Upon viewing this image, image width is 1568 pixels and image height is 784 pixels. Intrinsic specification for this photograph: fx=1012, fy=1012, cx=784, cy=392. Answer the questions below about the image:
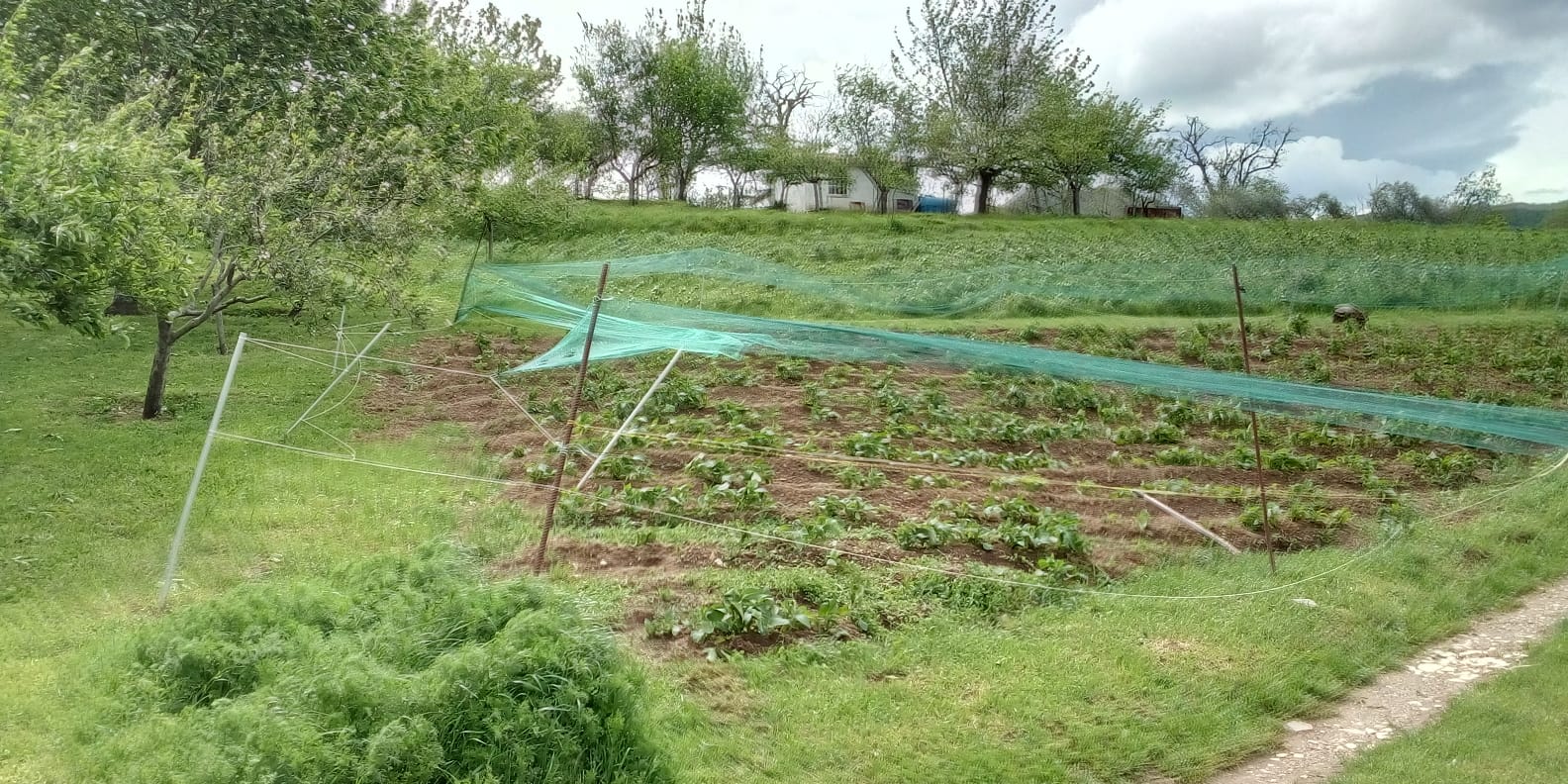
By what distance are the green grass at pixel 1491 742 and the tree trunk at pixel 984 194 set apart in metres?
36.5

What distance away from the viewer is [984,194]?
41375 mm

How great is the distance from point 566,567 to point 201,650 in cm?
280

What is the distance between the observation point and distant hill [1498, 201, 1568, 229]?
3198cm

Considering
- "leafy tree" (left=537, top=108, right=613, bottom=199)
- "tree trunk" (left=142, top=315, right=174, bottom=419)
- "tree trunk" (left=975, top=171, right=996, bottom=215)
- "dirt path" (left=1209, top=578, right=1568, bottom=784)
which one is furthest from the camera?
"tree trunk" (left=975, top=171, right=996, bottom=215)

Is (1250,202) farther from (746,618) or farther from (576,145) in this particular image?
(746,618)

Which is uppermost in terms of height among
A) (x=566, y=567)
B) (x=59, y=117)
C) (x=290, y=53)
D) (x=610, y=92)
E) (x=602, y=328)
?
(x=610, y=92)

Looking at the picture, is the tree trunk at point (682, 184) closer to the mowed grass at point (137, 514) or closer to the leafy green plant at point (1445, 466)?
the mowed grass at point (137, 514)

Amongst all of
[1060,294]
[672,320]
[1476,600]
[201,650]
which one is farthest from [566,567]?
[1060,294]

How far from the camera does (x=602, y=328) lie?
30.3 feet

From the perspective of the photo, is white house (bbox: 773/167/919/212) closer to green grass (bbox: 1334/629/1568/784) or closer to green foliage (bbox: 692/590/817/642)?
green foliage (bbox: 692/590/817/642)

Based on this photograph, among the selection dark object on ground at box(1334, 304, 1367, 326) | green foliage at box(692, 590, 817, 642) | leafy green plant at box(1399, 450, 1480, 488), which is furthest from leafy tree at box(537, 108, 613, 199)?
Answer: green foliage at box(692, 590, 817, 642)

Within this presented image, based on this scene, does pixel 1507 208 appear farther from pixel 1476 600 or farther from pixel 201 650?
pixel 201 650

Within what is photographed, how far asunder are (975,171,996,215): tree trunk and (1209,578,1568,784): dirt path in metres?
35.1

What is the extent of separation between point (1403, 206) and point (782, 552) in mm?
37914
